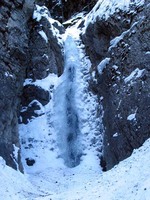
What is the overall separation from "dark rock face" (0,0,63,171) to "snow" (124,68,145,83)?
763 cm

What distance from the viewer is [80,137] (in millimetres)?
26672

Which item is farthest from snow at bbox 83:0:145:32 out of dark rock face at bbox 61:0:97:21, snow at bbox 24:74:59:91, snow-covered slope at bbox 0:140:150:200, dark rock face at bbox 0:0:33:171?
dark rock face at bbox 61:0:97:21

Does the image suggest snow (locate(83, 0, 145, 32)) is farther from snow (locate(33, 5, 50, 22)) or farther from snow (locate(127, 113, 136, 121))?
snow (locate(127, 113, 136, 121))

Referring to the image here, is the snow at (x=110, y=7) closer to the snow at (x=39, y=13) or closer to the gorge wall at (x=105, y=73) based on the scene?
the gorge wall at (x=105, y=73)

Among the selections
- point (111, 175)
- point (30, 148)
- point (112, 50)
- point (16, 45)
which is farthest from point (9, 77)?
point (111, 175)

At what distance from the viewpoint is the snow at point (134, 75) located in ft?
70.0

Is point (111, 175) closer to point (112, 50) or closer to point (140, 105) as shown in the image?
point (140, 105)

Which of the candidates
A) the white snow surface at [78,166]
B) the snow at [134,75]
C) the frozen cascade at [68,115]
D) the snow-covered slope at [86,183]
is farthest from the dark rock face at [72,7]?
the snow-covered slope at [86,183]

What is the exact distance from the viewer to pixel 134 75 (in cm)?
2184

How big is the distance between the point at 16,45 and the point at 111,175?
13.0 meters

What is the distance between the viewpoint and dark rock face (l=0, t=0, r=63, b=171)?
74.1 ft

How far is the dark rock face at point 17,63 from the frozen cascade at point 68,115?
1064 mm

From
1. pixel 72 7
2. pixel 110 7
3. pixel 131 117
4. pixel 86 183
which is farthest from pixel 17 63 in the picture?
pixel 72 7

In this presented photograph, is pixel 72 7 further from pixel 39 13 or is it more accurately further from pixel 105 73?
pixel 105 73
